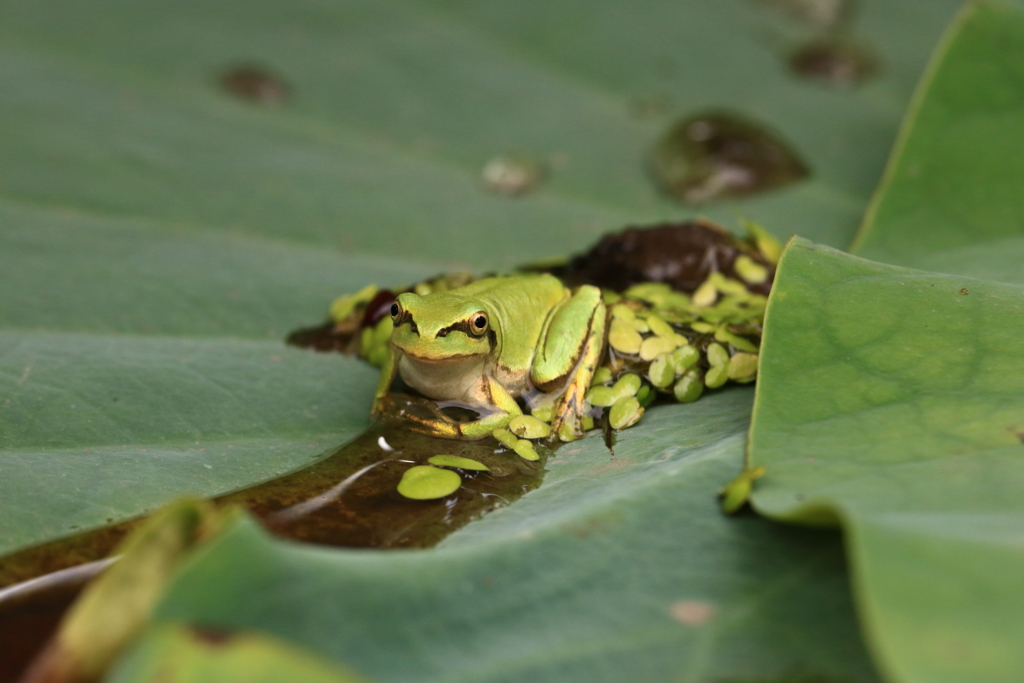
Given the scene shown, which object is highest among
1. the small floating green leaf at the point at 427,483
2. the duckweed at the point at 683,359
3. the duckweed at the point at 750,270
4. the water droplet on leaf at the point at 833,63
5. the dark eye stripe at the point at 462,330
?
the water droplet on leaf at the point at 833,63

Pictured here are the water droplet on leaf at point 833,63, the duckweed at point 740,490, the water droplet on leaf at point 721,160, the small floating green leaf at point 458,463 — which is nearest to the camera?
the duckweed at point 740,490

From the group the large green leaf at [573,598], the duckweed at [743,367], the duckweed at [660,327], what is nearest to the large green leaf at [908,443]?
the large green leaf at [573,598]

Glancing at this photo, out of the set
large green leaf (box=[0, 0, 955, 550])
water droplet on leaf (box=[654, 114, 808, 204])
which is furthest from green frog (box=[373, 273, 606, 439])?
water droplet on leaf (box=[654, 114, 808, 204])

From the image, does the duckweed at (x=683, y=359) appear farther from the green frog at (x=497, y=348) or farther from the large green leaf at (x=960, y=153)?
the large green leaf at (x=960, y=153)

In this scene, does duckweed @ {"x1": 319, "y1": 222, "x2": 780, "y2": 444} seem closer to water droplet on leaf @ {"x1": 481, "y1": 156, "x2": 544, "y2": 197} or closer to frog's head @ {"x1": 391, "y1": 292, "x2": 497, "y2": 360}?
frog's head @ {"x1": 391, "y1": 292, "x2": 497, "y2": 360}

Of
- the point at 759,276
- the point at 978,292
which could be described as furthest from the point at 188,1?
the point at 978,292

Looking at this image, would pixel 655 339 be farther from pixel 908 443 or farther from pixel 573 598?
pixel 573 598
